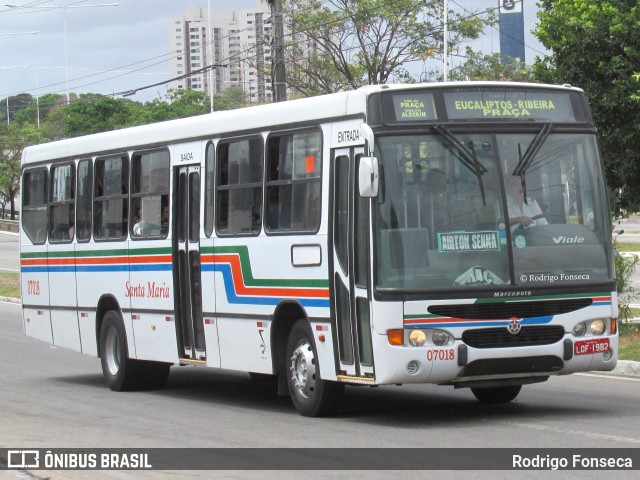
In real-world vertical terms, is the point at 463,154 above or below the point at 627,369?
above

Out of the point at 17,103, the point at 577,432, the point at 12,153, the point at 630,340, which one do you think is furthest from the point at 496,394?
the point at 17,103

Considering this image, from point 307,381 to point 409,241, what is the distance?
2.15 metres

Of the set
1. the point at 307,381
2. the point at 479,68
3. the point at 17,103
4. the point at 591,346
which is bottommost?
the point at 307,381

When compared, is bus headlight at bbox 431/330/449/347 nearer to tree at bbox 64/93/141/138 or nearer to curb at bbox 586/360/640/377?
curb at bbox 586/360/640/377

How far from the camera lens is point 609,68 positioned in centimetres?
1875

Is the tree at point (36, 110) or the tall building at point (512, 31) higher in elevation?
the tall building at point (512, 31)

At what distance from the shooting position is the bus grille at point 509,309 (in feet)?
37.9

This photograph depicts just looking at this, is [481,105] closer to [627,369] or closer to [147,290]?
[627,369]

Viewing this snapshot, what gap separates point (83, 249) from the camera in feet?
58.7

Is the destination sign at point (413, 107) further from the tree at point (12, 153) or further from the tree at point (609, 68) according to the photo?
the tree at point (12, 153)

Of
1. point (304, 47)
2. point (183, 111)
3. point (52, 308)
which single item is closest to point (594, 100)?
point (52, 308)

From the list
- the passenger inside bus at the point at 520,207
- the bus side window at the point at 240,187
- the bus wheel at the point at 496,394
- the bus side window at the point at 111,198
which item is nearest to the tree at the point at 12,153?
the bus side window at the point at 111,198

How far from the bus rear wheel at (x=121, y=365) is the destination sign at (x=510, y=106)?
657 cm

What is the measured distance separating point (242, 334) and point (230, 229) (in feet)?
3.79
